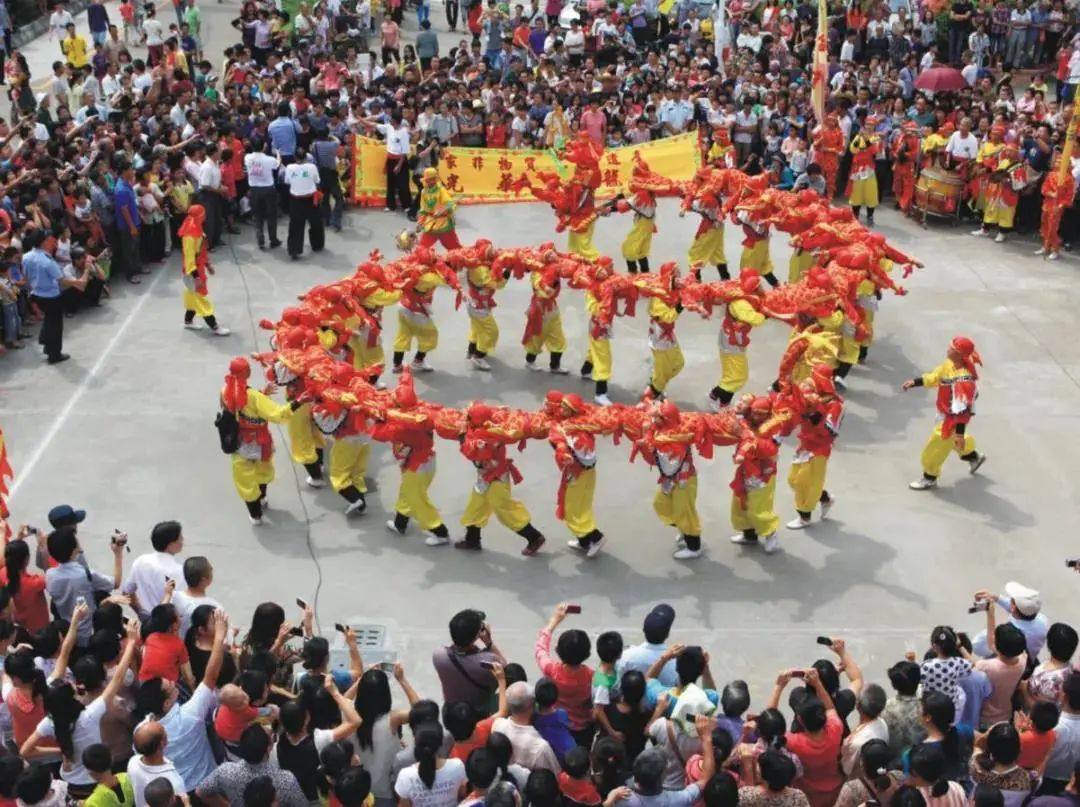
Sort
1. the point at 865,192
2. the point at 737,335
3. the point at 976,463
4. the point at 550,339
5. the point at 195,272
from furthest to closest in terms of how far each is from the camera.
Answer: the point at 865,192 → the point at 195,272 → the point at 550,339 → the point at 737,335 → the point at 976,463

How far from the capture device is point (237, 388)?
10.6m

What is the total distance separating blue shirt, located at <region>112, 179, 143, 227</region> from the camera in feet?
50.8

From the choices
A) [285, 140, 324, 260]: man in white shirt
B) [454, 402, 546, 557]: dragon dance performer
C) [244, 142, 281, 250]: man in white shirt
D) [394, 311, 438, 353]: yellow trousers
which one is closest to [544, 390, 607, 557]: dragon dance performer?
[454, 402, 546, 557]: dragon dance performer

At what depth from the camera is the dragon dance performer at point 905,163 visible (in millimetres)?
18203

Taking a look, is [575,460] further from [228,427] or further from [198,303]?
[198,303]

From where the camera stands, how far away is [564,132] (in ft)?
63.1

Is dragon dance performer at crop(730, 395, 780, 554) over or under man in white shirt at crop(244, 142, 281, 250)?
under

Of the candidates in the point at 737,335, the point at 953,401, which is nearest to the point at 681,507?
the point at 953,401

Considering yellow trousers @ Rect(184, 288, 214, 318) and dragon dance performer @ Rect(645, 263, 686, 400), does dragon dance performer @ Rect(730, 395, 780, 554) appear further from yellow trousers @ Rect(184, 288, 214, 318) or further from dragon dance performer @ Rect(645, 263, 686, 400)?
yellow trousers @ Rect(184, 288, 214, 318)

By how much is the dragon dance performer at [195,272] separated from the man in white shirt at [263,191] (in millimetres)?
2237

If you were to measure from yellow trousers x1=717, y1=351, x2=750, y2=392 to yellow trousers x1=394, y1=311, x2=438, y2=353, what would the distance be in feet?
9.41

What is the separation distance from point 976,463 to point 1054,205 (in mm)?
6257

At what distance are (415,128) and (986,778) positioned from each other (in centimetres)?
1400

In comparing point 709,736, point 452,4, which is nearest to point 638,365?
point 709,736
